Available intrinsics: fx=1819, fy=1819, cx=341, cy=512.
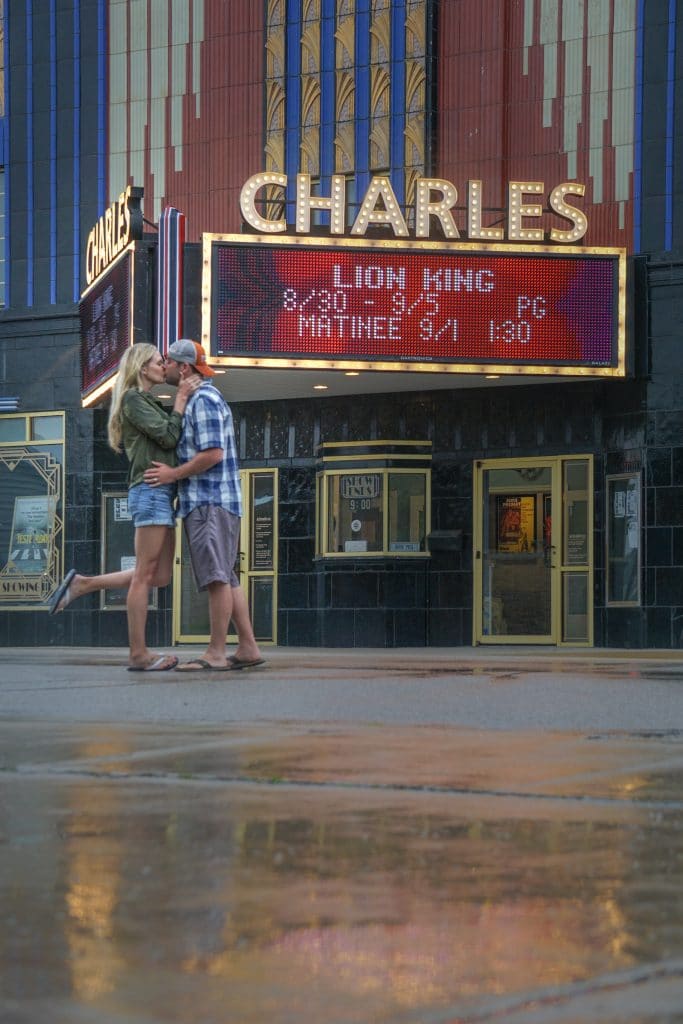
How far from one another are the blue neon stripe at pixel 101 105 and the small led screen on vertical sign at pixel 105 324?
189 centimetres

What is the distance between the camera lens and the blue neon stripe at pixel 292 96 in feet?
75.6

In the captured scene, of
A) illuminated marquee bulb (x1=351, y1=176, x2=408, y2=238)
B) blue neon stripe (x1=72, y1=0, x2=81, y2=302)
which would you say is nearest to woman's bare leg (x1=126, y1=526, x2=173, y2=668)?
illuminated marquee bulb (x1=351, y1=176, x2=408, y2=238)

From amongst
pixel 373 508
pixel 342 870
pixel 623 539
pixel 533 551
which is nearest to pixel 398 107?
pixel 373 508

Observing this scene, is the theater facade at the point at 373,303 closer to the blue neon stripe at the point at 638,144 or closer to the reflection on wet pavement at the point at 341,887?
the blue neon stripe at the point at 638,144

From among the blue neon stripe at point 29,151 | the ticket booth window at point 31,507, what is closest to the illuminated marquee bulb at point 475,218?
the ticket booth window at point 31,507

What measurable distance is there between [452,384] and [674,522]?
320cm

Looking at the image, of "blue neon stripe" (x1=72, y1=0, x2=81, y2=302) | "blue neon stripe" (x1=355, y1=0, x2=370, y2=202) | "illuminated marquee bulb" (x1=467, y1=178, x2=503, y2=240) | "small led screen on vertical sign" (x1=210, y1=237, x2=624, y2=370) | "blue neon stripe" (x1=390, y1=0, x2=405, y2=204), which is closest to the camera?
"small led screen on vertical sign" (x1=210, y1=237, x2=624, y2=370)

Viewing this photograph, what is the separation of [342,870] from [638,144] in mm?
18952

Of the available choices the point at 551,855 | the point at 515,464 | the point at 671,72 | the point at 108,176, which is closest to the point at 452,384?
the point at 515,464

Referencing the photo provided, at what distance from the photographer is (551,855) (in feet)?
11.4

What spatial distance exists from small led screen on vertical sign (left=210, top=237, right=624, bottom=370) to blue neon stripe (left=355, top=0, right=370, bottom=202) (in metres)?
2.30

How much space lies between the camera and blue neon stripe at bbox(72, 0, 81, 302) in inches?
953

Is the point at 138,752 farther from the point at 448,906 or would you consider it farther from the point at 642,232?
the point at 642,232

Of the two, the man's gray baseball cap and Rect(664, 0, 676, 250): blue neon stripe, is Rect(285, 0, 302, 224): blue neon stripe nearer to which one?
Rect(664, 0, 676, 250): blue neon stripe
